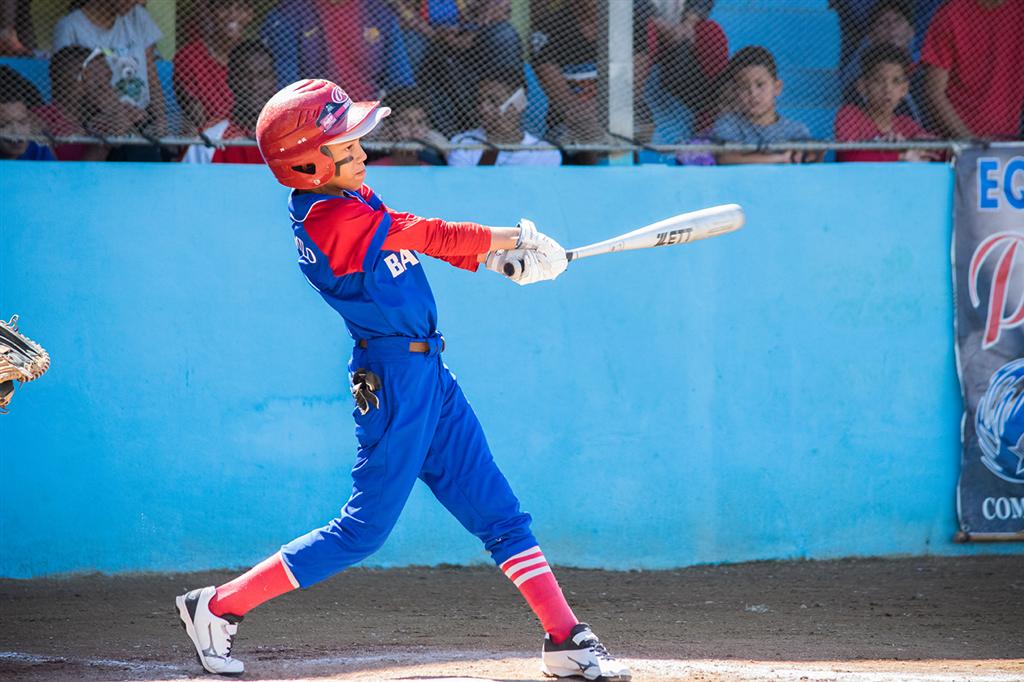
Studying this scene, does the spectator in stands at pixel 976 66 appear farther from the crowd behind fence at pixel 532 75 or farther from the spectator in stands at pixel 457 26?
the spectator in stands at pixel 457 26

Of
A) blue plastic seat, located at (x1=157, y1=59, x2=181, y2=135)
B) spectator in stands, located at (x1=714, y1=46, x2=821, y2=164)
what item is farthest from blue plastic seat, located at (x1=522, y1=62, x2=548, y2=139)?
blue plastic seat, located at (x1=157, y1=59, x2=181, y2=135)

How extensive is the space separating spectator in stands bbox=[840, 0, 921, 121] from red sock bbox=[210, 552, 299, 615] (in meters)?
3.99

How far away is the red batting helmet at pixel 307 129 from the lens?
13.3 feet

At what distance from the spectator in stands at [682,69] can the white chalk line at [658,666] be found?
9.19 feet

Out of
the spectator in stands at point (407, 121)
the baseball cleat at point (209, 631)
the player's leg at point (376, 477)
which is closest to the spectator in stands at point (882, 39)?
the spectator in stands at point (407, 121)

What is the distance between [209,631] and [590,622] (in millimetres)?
1859

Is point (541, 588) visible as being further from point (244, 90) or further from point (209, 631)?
point (244, 90)

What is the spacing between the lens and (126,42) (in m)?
6.11

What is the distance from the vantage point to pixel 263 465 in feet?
20.0

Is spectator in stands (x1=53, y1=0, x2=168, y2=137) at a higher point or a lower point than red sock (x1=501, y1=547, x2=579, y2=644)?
higher

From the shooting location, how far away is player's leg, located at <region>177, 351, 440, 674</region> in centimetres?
411

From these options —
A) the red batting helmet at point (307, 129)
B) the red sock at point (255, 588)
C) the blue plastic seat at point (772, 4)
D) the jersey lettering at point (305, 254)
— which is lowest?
the red sock at point (255, 588)

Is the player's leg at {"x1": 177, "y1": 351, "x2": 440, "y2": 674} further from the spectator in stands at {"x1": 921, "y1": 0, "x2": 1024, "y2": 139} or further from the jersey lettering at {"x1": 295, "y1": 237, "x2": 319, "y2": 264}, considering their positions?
the spectator in stands at {"x1": 921, "y1": 0, "x2": 1024, "y2": 139}

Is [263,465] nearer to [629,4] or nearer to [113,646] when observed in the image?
[113,646]
